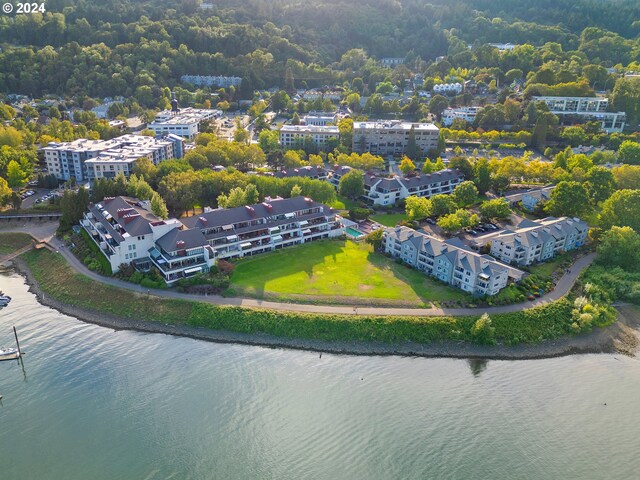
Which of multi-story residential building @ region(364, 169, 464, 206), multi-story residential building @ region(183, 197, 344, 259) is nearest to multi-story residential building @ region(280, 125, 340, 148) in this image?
multi-story residential building @ region(364, 169, 464, 206)

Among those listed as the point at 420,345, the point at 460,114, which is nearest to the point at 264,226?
the point at 420,345

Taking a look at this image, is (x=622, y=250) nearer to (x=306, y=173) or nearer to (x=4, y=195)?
(x=306, y=173)

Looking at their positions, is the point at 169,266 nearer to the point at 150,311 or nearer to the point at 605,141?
the point at 150,311

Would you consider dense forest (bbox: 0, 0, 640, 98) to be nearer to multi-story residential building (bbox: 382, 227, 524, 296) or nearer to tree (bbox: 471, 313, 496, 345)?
multi-story residential building (bbox: 382, 227, 524, 296)

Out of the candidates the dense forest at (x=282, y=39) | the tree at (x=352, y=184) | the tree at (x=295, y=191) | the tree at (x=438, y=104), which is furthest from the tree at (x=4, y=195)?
the tree at (x=438, y=104)

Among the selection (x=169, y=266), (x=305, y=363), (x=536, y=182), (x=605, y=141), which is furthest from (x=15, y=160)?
(x=605, y=141)

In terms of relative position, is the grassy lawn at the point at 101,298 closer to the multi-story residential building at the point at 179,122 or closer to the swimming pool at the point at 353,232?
the swimming pool at the point at 353,232
